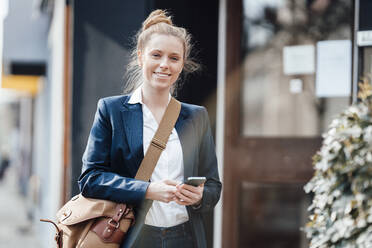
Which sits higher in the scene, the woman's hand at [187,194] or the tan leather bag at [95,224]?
the woman's hand at [187,194]

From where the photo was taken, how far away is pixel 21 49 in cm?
878

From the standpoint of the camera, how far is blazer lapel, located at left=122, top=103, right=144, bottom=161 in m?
2.20

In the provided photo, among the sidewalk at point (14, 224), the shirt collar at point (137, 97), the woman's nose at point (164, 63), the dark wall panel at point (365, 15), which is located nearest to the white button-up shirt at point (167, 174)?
the shirt collar at point (137, 97)

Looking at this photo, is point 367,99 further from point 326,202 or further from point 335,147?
point 326,202

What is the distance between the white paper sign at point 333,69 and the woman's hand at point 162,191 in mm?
2351

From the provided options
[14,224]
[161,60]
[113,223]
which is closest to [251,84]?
[161,60]

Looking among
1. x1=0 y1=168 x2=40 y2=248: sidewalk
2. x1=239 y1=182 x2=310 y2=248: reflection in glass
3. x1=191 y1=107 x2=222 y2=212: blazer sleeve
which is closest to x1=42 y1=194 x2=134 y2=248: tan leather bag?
x1=191 y1=107 x2=222 y2=212: blazer sleeve

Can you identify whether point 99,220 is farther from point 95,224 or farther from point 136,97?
point 136,97

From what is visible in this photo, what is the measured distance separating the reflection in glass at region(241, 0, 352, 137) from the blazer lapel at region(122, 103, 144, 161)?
2136mm

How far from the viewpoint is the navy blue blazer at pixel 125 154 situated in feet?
7.00

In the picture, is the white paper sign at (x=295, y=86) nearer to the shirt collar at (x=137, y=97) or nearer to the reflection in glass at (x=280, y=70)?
the reflection in glass at (x=280, y=70)

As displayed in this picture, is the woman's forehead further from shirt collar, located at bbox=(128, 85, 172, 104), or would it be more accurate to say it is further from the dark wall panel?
the dark wall panel

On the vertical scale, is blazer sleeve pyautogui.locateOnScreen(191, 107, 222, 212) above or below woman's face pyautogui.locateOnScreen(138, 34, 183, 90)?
below

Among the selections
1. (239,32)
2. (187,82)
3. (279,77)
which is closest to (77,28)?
(187,82)
